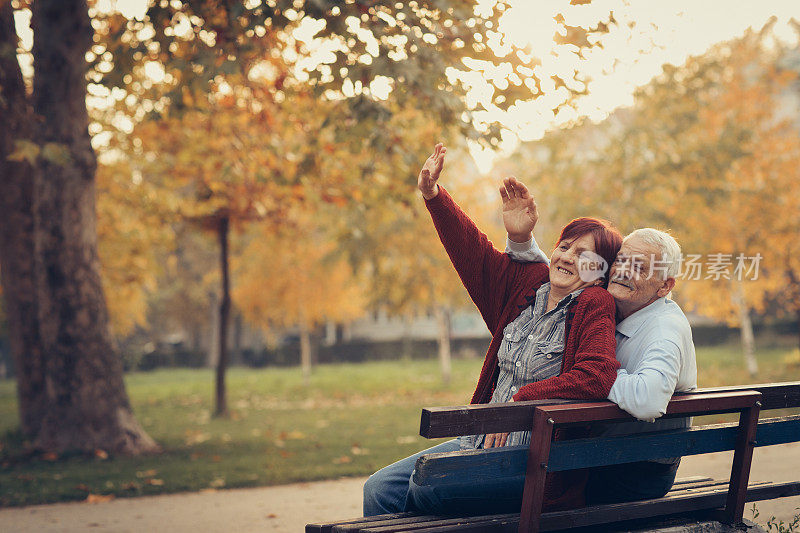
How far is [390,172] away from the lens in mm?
9805

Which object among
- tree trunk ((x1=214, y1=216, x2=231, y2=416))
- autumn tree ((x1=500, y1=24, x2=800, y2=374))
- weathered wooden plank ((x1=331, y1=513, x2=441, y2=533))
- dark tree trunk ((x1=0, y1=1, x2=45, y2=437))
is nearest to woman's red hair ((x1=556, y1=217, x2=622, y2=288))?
weathered wooden plank ((x1=331, y1=513, x2=441, y2=533))

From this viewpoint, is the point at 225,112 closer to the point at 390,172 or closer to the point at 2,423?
the point at 390,172

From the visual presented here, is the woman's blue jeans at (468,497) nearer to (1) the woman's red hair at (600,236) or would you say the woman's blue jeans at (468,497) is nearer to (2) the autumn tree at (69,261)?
(1) the woman's red hair at (600,236)

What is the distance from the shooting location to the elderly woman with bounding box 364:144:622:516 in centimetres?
310

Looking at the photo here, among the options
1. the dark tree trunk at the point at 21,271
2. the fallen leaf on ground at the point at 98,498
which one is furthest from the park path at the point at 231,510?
the dark tree trunk at the point at 21,271

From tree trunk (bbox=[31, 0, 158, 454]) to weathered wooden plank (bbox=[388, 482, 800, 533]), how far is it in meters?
6.80

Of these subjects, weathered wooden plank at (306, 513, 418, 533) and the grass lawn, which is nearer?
weathered wooden plank at (306, 513, 418, 533)

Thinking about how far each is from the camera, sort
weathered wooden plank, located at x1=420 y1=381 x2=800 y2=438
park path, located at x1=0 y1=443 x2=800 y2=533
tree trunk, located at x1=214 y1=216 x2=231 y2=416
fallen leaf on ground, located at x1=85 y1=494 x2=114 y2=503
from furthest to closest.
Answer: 1. tree trunk, located at x1=214 y1=216 x2=231 y2=416
2. fallen leaf on ground, located at x1=85 y1=494 x2=114 y2=503
3. park path, located at x1=0 y1=443 x2=800 y2=533
4. weathered wooden plank, located at x1=420 y1=381 x2=800 y2=438

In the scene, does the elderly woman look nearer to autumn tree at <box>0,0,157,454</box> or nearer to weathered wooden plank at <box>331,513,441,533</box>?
weathered wooden plank at <box>331,513,441,533</box>

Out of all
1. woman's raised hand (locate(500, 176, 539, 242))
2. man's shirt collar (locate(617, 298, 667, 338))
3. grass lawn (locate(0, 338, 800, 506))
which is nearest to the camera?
man's shirt collar (locate(617, 298, 667, 338))

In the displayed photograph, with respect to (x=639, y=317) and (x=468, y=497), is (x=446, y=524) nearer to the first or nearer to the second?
(x=468, y=497)

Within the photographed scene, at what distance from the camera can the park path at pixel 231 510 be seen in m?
5.76

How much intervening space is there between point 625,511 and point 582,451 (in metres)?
0.46

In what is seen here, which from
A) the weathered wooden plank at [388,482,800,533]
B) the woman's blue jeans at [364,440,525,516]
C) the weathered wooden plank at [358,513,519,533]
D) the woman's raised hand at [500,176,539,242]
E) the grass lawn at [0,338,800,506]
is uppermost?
the woman's raised hand at [500,176,539,242]
